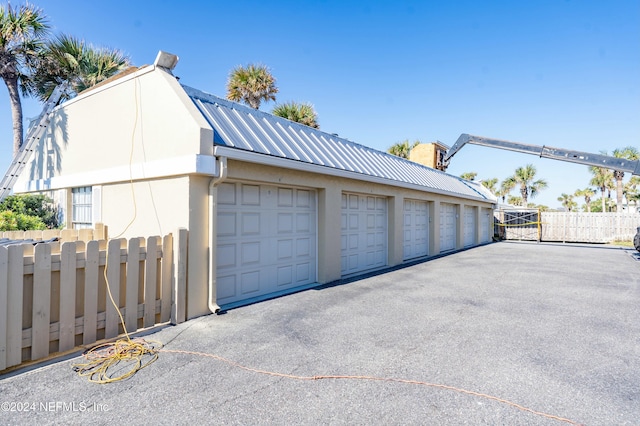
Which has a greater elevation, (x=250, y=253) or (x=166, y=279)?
(x=250, y=253)

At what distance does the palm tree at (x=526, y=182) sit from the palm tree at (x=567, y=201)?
62.7 feet

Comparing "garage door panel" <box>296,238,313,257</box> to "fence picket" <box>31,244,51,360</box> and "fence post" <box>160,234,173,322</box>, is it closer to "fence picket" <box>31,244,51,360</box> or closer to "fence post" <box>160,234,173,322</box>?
"fence post" <box>160,234,173,322</box>

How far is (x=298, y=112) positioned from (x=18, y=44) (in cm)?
1180

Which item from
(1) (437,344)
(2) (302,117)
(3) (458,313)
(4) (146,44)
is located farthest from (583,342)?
(2) (302,117)

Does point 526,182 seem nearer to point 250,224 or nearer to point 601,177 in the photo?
point 601,177

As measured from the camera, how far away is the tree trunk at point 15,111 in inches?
515

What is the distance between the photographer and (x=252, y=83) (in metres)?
17.5

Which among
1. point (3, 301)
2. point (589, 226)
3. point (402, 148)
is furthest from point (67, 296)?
point (589, 226)

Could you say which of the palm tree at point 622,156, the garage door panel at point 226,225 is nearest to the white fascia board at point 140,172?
the garage door panel at point 226,225

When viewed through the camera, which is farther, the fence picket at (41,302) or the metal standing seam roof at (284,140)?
the metal standing seam roof at (284,140)

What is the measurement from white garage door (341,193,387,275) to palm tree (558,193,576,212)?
6002 centimetres

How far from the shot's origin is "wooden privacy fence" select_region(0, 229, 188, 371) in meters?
3.45

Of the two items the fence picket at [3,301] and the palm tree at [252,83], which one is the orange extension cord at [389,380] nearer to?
the fence picket at [3,301]

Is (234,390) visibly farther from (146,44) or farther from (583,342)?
(146,44)
